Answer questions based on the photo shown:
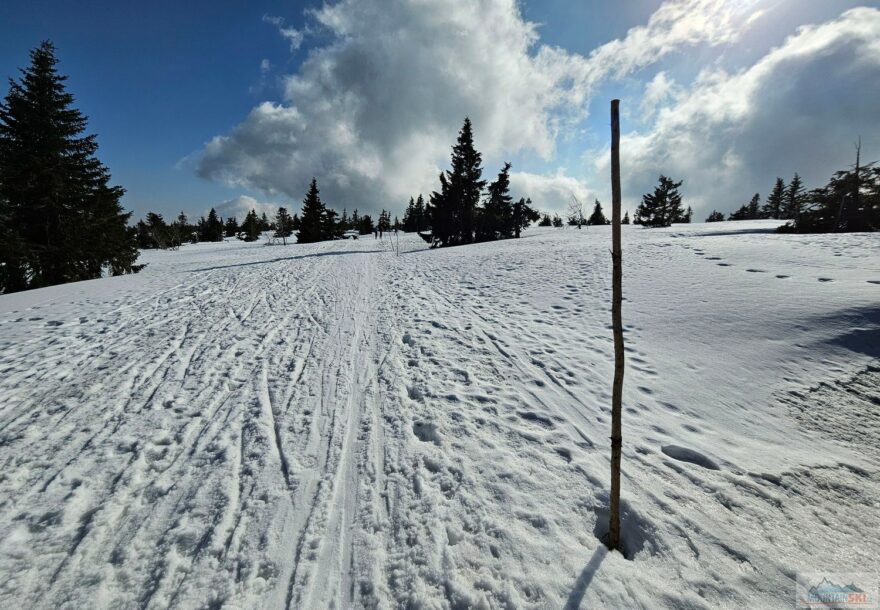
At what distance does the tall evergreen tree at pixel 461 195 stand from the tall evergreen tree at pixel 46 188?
25.2m

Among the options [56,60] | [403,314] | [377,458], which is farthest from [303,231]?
[377,458]

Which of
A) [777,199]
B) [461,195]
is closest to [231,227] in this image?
[461,195]

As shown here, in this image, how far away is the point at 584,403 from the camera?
187 inches

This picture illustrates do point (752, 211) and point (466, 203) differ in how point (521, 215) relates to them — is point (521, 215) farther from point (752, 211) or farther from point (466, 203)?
point (752, 211)

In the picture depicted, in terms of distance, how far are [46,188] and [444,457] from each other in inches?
960

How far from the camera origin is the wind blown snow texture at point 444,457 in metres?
→ 2.45

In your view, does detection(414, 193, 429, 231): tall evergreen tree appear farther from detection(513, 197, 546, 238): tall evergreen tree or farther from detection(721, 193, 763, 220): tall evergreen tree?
detection(721, 193, 763, 220): tall evergreen tree

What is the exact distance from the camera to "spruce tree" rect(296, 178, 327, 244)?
5159 centimetres

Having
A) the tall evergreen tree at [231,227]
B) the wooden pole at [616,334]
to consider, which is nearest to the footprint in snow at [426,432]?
the wooden pole at [616,334]

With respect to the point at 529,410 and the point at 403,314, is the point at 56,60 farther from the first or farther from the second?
the point at 529,410

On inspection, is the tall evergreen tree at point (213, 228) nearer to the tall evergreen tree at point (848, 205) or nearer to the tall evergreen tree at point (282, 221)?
the tall evergreen tree at point (282, 221)
